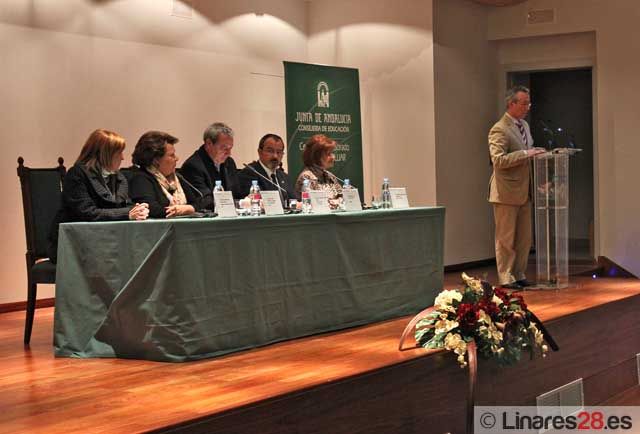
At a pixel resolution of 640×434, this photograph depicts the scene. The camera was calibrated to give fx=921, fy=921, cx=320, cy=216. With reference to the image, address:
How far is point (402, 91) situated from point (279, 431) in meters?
A: 5.84

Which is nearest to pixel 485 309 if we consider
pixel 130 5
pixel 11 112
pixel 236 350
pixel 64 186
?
pixel 236 350

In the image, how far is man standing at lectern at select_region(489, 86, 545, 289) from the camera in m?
6.34

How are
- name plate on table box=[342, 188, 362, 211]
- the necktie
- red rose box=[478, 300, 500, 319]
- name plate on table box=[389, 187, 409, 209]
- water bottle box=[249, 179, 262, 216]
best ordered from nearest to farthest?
red rose box=[478, 300, 500, 319]
water bottle box=[249, 179, 262, 216]
name plate on table box=[342, 188, 362, 211]
name plate on table box=[389, 187, 409, 209]
the necktie

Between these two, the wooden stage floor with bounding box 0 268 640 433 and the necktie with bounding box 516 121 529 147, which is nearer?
the wooden stage floor with bounding box 0 268 640 433

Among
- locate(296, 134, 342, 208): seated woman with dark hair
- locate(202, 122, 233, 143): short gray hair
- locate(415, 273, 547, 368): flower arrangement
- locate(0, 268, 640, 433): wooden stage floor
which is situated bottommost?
locate(0, 268, 640, 433): wooden stage floor

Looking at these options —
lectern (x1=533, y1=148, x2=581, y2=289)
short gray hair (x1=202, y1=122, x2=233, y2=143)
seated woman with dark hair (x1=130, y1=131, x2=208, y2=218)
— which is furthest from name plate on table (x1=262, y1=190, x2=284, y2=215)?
lectern (x1=533, y1=148, x2=581, y2=289)

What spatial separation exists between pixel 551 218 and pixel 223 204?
3013mm

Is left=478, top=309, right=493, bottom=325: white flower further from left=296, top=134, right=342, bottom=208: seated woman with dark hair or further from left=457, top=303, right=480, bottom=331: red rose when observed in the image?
left=296, top=134, right=342, bottom=208: seated woman with dark hair

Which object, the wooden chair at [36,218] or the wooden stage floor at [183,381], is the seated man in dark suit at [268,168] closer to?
the wooden chair at [36,218]

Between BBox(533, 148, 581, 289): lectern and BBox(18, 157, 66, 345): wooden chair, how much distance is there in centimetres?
320

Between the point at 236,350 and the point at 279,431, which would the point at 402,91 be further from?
the point at 279,431

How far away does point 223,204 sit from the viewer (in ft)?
13.7

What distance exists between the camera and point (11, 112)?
241 inches

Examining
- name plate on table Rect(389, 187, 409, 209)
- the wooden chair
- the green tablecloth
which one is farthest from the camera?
name plate on table Rect(389, 187, 409, 209)
